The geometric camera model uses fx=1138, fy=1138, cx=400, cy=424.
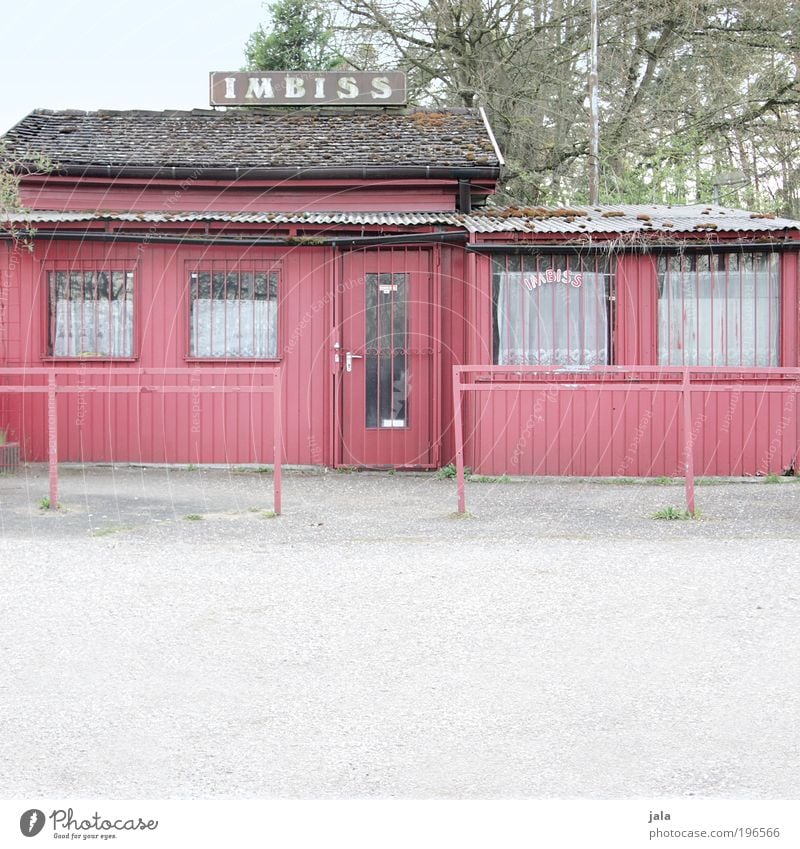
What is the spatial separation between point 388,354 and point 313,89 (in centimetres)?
605

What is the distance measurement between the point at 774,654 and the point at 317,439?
30.0 feet

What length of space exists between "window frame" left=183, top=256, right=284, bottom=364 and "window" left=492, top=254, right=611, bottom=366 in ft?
8.65

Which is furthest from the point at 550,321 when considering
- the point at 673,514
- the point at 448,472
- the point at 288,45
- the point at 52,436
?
the point at 288,45

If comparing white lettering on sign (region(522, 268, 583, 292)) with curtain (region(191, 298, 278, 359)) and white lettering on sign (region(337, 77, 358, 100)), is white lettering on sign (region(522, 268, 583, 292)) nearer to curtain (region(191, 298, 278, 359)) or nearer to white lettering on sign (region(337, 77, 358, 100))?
curtain (region(191, 298, 278, 359))

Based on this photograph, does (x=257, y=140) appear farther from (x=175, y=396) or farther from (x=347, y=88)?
(x=175, y=396)

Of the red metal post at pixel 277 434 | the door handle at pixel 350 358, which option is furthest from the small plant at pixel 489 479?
the red metal post at pixel 277 434

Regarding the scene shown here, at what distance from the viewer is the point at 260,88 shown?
17.9 meters

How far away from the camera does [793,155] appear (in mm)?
27469

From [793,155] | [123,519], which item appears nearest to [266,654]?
[123,519]

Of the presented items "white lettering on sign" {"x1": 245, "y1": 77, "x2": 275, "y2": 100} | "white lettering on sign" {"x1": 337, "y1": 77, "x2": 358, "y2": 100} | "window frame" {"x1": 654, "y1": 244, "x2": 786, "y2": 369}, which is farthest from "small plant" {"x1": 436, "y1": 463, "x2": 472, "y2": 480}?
"white lettering on sign" {"x1": 245, "y1": 77, "x2": 275, "y2": 100}

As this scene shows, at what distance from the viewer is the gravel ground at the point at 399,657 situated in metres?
3.81

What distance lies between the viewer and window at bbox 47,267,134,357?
1389cm

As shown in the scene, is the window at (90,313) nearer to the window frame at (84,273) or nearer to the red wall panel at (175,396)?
the window frame at (84,273)

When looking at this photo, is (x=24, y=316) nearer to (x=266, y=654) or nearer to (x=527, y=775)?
(x=266, y=654)
